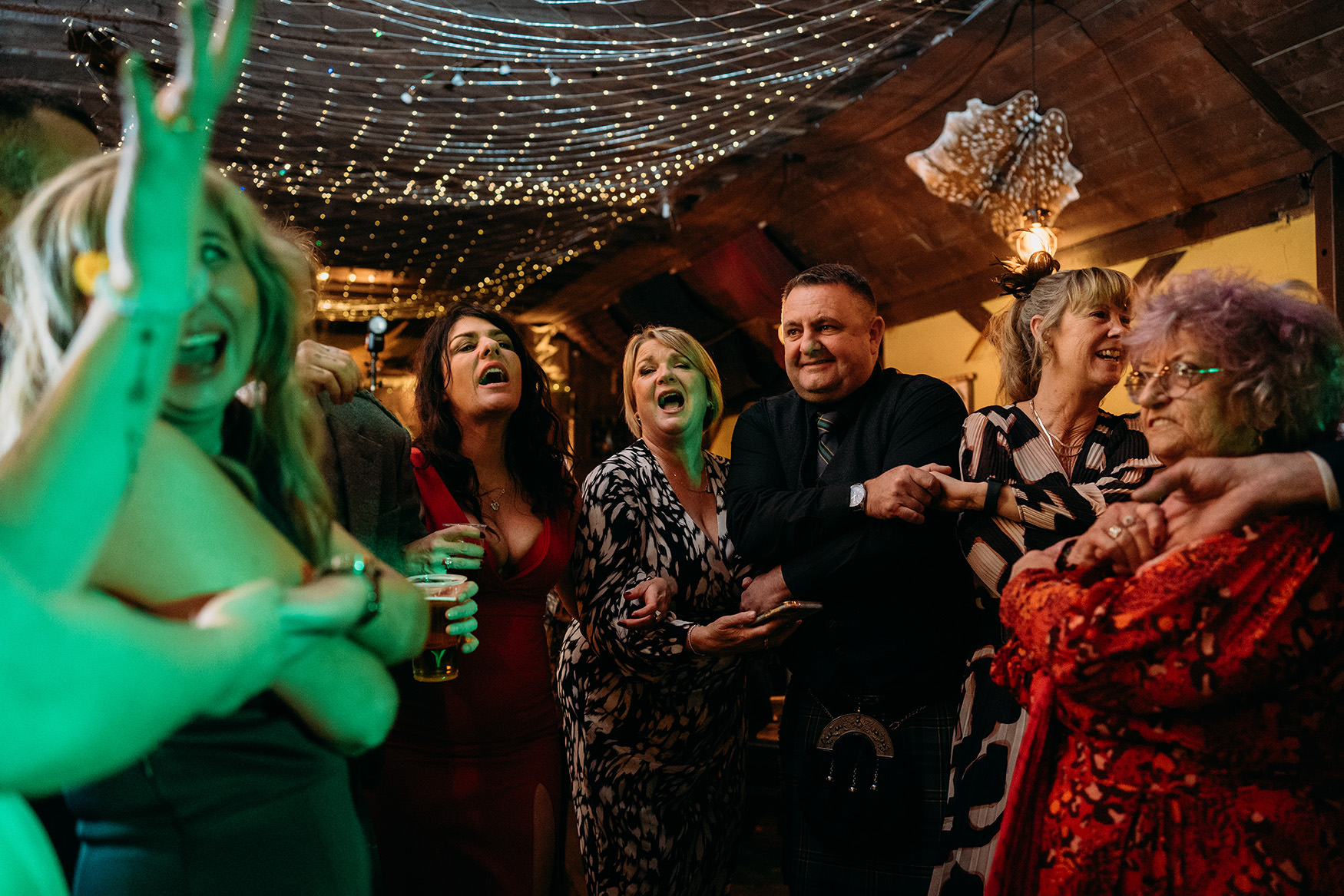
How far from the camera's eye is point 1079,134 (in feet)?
14.9

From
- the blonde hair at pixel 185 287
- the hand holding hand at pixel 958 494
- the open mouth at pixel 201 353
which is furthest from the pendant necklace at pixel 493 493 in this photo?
the open mouth at pixel 201 353

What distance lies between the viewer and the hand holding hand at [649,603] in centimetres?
208

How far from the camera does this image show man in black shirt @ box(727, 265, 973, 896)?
1.94m

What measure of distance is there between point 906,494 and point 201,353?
1394 millimetres

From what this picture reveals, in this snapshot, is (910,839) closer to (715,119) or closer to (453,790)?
(453,790)

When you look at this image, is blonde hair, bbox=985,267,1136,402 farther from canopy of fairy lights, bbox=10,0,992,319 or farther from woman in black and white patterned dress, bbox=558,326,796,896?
canopy of fairy lights, bbox=10,0,992,319

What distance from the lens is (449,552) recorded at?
54.5 inches

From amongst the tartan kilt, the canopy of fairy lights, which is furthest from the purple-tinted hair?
the canopy of fairy lights

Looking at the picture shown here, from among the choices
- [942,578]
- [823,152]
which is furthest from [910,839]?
[823,152]

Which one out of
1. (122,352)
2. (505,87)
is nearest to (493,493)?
(122,352)

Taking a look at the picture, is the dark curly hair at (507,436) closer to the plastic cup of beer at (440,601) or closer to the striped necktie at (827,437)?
the striped necktie at (827,437)

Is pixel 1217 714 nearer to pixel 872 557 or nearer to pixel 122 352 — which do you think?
pixel 872 557

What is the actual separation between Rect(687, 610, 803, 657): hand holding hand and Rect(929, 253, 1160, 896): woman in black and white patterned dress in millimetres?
398

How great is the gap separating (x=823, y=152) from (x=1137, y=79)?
2044 mm
